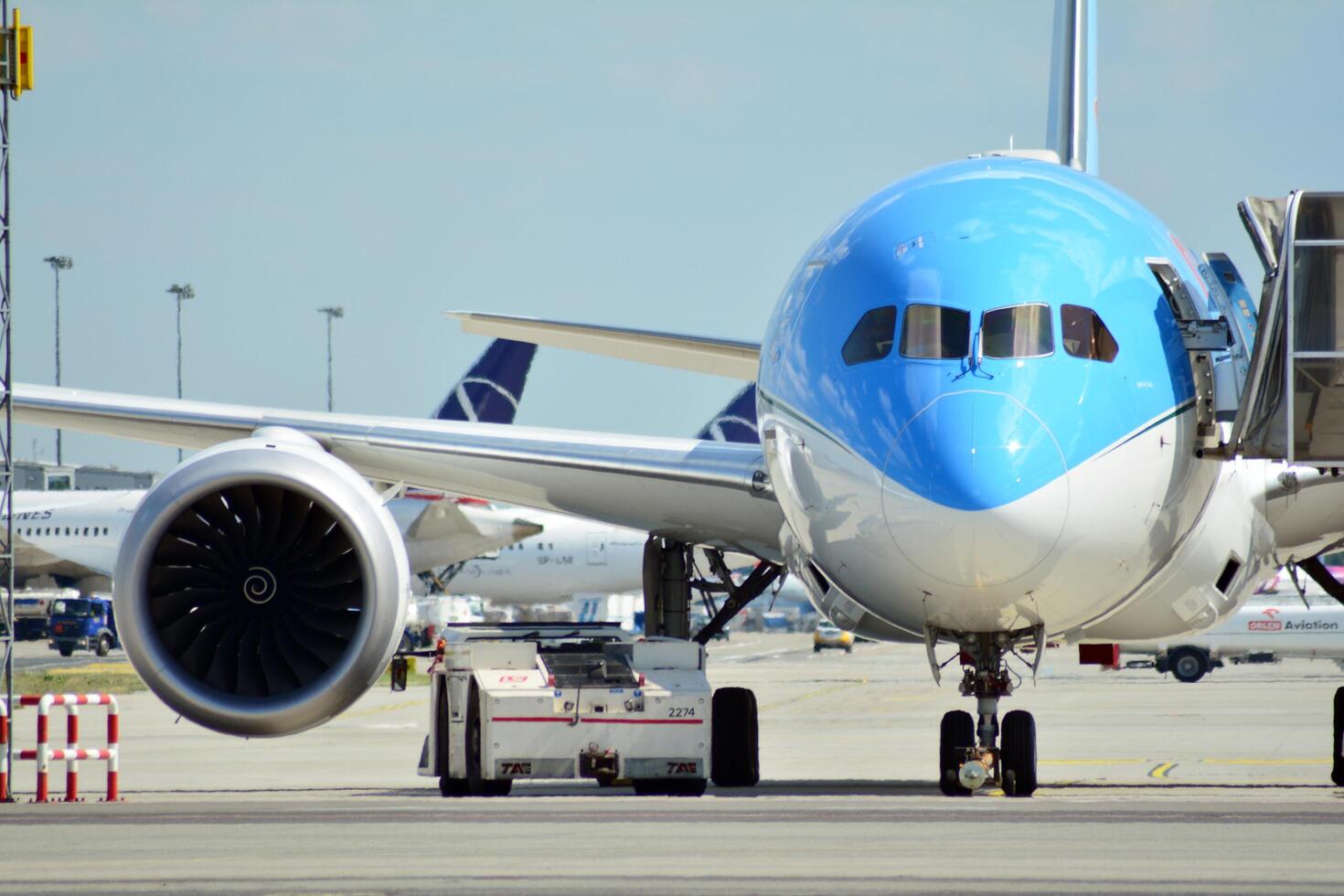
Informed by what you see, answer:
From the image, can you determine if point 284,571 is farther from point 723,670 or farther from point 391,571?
point 723,670

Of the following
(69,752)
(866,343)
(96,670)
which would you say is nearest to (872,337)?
(866,343)

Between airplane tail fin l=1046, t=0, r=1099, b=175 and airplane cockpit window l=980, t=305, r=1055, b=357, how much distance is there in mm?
6760

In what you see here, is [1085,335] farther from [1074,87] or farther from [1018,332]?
[1074,87]

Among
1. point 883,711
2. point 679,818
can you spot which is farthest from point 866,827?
point 883,711

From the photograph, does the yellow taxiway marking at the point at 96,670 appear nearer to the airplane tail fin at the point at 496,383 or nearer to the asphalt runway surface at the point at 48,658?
the asphalt runway surface at the point at 48,658

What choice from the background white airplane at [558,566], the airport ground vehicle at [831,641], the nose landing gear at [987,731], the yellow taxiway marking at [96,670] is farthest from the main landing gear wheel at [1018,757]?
the background white airplane at [558,566]

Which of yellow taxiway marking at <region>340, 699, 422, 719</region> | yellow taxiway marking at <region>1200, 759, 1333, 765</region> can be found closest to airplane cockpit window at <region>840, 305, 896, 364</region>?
yellow taxiway marking at <region>1200, 759, 1333, 765</region>

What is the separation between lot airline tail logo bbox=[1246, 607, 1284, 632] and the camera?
3884 cm

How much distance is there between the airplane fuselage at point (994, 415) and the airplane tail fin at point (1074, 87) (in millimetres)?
5489

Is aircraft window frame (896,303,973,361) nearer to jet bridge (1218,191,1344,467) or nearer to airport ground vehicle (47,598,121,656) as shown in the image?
jet bridge (1218,191,1344,467)

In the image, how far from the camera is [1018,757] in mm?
11812

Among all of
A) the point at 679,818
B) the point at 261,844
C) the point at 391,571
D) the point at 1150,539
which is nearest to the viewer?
the point at 261,844

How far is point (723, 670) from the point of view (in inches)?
1860

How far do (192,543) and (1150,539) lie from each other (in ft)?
19.8
